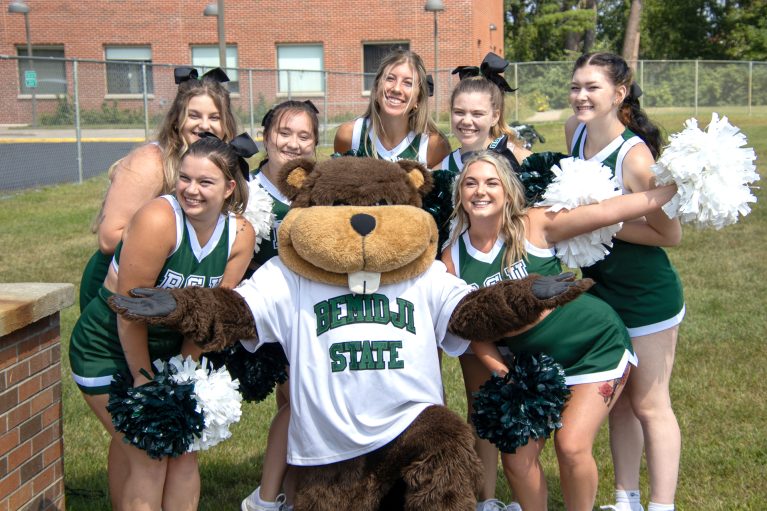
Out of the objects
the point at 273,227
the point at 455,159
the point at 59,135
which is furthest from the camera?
the point at 59,135

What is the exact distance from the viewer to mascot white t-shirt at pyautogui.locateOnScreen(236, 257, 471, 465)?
9.90 feet

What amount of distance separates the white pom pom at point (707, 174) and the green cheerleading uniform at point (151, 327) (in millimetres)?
1637

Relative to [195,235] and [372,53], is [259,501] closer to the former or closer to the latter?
[195,235]

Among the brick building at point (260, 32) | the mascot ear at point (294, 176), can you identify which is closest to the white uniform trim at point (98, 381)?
the mascot ear at point (294, 176)

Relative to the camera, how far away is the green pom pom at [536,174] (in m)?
3.56

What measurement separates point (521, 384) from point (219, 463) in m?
2.28

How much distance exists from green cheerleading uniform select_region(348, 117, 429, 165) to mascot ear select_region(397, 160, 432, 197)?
80cm

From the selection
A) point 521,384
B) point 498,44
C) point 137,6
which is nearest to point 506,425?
point 521,384

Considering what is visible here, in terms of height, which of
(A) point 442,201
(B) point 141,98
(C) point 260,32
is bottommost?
(A) point 442,201

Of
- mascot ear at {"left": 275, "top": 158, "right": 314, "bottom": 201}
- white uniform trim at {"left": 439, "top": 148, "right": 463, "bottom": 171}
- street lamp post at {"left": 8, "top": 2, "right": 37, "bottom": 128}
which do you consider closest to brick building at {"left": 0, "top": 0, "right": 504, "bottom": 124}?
street lamp post at {"left": 8, "top": 2, "right": 37, "bottom": 128}

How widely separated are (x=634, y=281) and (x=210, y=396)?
175cm

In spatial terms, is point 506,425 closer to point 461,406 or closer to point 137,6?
point 461,406

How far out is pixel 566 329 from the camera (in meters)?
3.30

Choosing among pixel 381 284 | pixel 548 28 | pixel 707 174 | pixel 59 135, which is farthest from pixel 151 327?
pixel 548 28
